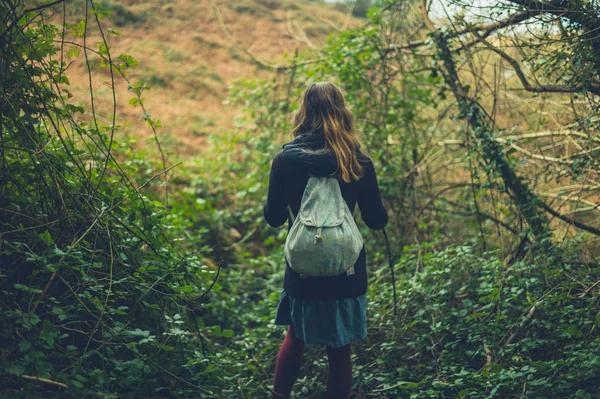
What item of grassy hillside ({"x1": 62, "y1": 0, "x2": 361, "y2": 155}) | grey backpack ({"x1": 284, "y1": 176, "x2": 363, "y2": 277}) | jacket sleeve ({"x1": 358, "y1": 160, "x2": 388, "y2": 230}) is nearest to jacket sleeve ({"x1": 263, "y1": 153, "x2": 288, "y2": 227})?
grey backpack ({"x1": 284, "y1": 176, "x2": 363, "y2": 277})

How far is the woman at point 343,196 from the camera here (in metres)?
2.33

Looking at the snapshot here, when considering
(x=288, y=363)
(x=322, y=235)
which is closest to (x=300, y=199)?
(x=322, y=235)

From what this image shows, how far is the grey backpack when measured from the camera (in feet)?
7.24

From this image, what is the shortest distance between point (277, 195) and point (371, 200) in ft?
1.54

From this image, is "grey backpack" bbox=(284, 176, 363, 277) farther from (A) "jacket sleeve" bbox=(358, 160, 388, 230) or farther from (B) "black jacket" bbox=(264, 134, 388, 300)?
(A) "jacket sleeve" bbox=(358, 160, 388, 230)

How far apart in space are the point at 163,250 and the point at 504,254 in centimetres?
263

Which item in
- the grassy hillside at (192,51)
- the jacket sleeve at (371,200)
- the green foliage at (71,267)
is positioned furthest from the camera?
the grassy hillside at (192,51)

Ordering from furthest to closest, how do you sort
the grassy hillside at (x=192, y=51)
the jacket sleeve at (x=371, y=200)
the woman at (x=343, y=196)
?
the grassy hillside at (x=192, y=51)
the jacket sleeve at (x=371, y=200)
the woman at (x=343, y=196)

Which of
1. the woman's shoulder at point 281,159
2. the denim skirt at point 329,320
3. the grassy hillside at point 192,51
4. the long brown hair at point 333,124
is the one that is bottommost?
the denim skirt at point 329,320

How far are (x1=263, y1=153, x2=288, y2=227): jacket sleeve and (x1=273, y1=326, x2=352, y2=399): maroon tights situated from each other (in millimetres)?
582

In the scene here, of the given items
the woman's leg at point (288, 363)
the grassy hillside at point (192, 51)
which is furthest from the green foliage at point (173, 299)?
the grassy hillside at point (192, 51)

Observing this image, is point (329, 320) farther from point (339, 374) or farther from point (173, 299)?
point (173, 299)

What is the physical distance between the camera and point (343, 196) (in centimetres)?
238

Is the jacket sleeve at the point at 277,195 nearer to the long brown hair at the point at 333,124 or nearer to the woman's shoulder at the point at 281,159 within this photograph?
the woman's shoulder at the point at 281,159
